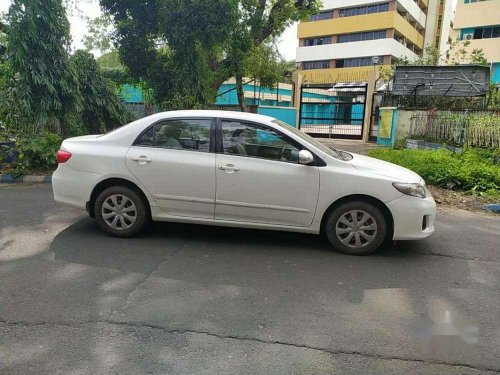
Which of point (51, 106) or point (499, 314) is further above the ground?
point (51, 106)

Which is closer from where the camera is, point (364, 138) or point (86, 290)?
point (86, 290)

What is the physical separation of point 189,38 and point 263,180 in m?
8.76

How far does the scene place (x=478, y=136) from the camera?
1127 centimetres

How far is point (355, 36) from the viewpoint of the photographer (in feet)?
158

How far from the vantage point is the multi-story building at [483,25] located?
31391 millimetres

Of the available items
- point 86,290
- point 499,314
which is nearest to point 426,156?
point 499,314

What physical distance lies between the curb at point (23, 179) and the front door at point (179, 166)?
185 inches

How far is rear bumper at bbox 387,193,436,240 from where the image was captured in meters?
4.56

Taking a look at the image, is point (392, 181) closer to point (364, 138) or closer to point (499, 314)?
point (499, 314)

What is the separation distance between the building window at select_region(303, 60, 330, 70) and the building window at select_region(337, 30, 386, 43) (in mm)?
2909

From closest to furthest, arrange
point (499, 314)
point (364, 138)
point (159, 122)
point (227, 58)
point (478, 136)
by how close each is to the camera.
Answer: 1. point (499, 314)
2. point (159, 122)
3. point (478, 136)
4. point (227, 58)
5. point (364, 138)

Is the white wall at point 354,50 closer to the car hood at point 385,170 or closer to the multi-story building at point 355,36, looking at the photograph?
the multi-story building at point 355,36

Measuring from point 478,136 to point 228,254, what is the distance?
9.53m

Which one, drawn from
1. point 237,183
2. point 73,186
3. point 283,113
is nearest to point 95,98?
point 73,186
